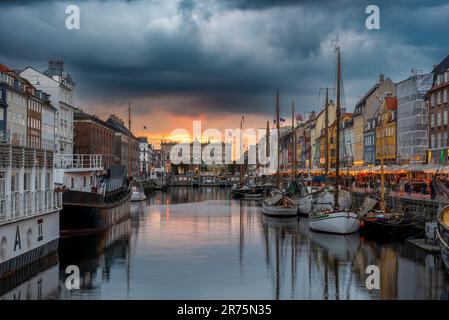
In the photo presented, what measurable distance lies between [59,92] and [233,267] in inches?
2679

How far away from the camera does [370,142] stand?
366ft

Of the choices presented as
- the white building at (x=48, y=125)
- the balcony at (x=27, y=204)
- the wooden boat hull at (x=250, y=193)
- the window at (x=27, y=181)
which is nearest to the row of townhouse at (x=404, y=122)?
the wooden boat hull at (x=250, y=193)

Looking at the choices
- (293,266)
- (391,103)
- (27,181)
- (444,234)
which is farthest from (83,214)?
(391,103)

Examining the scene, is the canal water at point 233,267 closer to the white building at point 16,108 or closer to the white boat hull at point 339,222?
the white boat hull at point 339,222

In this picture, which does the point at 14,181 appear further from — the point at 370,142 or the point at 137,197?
the point at 370,142

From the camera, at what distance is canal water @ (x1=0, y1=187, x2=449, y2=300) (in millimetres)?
28062

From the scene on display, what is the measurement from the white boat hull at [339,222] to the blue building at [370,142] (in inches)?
2310

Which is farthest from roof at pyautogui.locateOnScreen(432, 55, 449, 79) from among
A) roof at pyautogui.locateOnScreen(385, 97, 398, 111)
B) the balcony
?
the balcony

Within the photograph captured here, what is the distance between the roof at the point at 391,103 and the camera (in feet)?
337

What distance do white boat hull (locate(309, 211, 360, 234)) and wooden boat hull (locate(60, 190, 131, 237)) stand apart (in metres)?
17.9

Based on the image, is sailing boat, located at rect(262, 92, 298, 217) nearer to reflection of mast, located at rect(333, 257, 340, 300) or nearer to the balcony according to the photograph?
reflection of mast, located at rect(333, 257, 340, 300)
